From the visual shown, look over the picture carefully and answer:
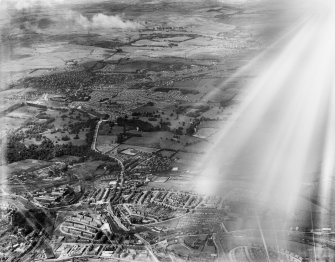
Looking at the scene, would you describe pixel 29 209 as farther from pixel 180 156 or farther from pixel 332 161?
pixel 332 161

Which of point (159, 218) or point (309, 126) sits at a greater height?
point (309, 126)

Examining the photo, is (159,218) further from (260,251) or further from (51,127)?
(51,127)

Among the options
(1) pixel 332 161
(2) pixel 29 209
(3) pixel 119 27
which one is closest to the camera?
(2) pixel 29 209

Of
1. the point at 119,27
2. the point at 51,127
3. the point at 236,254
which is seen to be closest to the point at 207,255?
the point at 236,254

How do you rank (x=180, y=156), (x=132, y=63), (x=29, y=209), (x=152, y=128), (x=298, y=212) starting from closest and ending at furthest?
(x=298, y=212) → (x=29, y=209) → (x=180, y=156) → (x=152, y=128) → (x=132, y=63)

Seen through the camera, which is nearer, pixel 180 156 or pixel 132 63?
pixel 180 156

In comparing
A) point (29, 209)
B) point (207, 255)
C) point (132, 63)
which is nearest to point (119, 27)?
point (132, 63)
